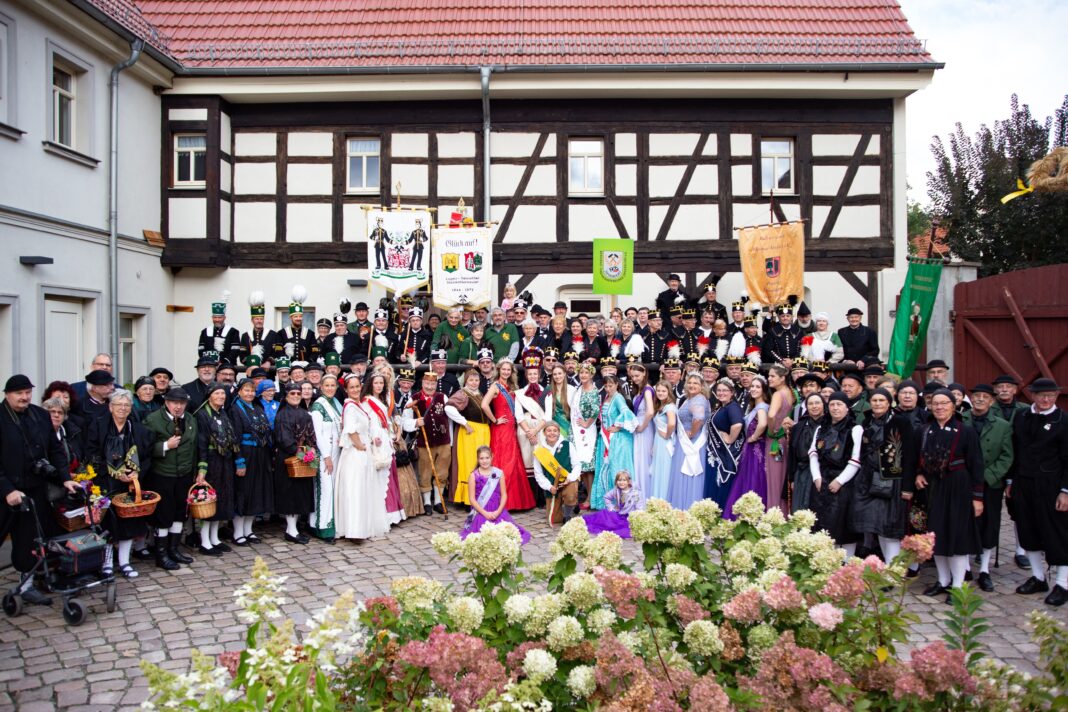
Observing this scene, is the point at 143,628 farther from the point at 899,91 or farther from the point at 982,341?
the point at 899,91

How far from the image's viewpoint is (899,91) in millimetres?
13828

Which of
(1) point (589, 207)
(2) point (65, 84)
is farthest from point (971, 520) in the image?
(2) point (65, 84)

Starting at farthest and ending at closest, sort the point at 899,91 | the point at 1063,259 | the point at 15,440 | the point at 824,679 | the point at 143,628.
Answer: the point at 1063,259 → the point at 899,91 → the point at 15,440 → the point at 143,628 → the point at 824,679

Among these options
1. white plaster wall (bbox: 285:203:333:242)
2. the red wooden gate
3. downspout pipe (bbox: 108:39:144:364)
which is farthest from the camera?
white plaster wall (bbox: 285:203:333:242)

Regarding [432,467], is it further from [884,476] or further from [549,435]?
[884,476]

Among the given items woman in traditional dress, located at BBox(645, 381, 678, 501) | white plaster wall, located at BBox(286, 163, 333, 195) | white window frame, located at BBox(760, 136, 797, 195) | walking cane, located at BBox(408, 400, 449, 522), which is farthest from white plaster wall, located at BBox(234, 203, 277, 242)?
white window frame, located at BBox(760, 136, 797, 195)

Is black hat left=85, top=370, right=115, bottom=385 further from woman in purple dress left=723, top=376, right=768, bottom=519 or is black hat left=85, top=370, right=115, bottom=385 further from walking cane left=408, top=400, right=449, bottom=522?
woman in purple dress left=723, top=376, right=768, bottom=519

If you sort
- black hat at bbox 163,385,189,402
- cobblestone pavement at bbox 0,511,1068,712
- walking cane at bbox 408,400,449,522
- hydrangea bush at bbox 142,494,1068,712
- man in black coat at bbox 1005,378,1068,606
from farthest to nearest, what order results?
walking cane at bbox 408,400,449,522 < black hat at bbox 163,385,189,402 < man in black coat at bbox 1005,378,1068,606 < cobblestone pavement at bbox 0,511,1068,712 < hydrangea bush at bbox 142,494,1068,712

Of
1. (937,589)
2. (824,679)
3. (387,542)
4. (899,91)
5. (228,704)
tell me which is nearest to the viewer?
(228,704)

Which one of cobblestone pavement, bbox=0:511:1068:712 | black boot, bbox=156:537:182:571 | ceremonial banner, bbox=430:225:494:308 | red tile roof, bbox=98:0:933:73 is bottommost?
cobblestone pavement, bbox=0:511:1068:712

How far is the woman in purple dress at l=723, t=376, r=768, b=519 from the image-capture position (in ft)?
26.5

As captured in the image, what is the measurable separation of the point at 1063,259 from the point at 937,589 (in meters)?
14.0

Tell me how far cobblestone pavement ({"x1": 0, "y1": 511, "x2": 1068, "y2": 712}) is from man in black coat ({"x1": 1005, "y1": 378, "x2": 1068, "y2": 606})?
0.95ft

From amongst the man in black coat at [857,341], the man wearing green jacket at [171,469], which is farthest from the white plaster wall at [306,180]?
the man in black coat at [857,341]
